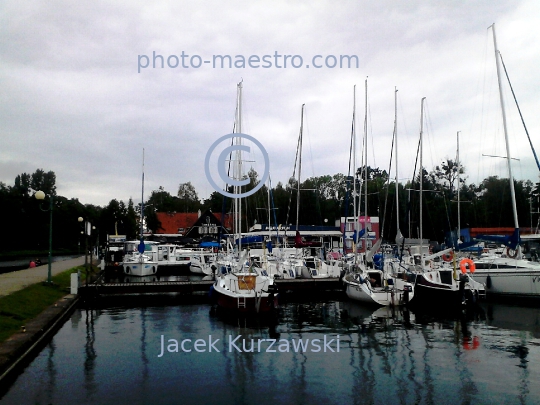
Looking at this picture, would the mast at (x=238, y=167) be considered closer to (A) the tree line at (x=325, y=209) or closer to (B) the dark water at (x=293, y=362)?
(B) the dark water at (x=293, y=362)

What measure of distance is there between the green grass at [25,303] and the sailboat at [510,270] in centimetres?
2501

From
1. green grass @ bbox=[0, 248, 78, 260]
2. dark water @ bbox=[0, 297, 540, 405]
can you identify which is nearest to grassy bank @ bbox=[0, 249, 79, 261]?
green grass @ bbox=[0, 248, 78, 260]

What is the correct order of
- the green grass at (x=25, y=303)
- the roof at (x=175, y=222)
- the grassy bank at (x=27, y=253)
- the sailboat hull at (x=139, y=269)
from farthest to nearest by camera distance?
the roof at (x=175, y=222)
the grassy bank at (x=27, y=253)
the sailboat hull at (x=139, y=269)
the green grass at (x=25, y=303)

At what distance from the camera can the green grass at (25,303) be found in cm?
1712

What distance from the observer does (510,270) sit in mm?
30453

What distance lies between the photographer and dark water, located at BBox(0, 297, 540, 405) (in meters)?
12.6

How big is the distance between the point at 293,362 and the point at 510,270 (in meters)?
20.0

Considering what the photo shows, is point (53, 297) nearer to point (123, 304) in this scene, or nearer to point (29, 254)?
point (123, 304)

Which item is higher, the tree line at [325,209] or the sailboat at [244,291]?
the tree line at [325,209]

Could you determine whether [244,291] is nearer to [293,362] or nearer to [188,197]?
[293,362]

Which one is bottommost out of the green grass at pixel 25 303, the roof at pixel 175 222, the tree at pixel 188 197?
the green grass at pixel 25 303

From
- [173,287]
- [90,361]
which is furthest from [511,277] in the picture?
[90,361]

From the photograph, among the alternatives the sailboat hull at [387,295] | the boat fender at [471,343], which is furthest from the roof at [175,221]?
the boat fender at [471,343]

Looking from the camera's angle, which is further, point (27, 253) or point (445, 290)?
point (27, 253)
